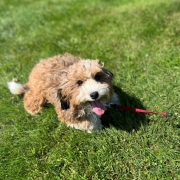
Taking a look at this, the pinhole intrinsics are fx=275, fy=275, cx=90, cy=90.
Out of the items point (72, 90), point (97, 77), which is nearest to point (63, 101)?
point (72, 90)

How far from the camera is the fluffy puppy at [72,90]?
3.44 m

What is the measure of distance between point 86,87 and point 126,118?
3.74 feet

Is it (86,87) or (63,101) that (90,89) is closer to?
(86,87)

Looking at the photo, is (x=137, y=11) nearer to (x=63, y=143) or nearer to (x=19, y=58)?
(x=19, y=58)

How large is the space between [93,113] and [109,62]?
1.83 meters

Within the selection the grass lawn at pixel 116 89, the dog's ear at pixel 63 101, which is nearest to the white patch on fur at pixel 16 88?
the grass lawn at pixel 116 89

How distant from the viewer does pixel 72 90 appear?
350 cm

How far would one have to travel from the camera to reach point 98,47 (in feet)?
19.7

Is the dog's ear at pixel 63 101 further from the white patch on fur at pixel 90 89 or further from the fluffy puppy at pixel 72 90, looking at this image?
the white patch on fur at pixel 90 89

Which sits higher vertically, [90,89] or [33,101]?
[90,89]

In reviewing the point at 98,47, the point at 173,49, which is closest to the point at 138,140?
the point at 173,49

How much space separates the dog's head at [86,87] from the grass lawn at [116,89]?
64 centimetres

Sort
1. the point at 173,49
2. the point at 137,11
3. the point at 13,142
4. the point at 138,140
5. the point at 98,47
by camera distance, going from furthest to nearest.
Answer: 1. the point at 137,11
2. the point at 98,47
3. the point at 173,49
4. the point at 13,142
5. the point at 138,140

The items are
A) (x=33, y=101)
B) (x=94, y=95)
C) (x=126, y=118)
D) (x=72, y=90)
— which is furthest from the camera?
(x=33, y=101)
